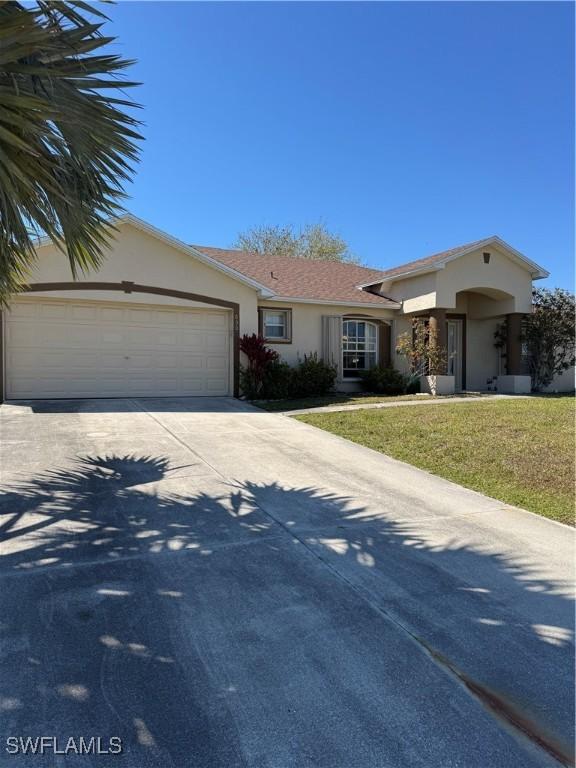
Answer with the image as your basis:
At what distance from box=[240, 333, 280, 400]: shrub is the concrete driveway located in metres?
7.86

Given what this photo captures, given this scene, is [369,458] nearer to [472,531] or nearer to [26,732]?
[472,531]

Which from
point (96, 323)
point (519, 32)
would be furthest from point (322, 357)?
point (519, 32)

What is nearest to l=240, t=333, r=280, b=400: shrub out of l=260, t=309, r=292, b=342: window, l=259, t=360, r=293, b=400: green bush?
l=259, t=360, r=293, b=400: green bush

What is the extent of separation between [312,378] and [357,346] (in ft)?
9.59

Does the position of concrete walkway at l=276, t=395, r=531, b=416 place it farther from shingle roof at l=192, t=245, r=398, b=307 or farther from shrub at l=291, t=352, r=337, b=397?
shingle roof at l=192, t=245, r=398, b=307

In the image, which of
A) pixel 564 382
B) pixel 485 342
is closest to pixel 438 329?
pixel 485 342

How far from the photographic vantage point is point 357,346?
1664cm

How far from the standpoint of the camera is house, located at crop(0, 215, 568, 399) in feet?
39.6

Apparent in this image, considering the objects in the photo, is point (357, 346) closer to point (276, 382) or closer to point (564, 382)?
point (276, 382)

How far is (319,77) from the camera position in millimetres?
12125

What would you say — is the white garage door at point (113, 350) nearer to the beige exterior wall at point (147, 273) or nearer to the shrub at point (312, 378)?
the beige exterior wall at point (147, 273)

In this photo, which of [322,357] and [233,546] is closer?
[233,546]

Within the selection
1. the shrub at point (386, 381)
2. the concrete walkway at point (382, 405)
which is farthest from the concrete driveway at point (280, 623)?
the shrub at point (386, 381)

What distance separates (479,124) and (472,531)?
13564mm
